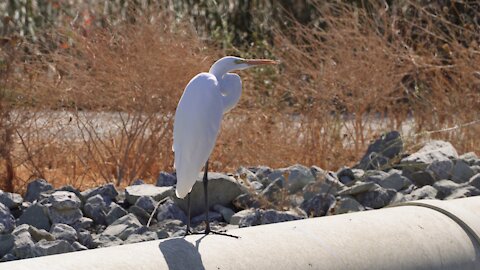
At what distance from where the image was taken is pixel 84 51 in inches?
288

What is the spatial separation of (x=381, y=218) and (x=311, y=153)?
128 inches

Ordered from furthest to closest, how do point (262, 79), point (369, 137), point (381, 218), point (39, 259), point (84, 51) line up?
1. point (262, 79)
2. point (369, 137)
3. point (84, 51)
4. point (381, 218)
5. point (39, 259)

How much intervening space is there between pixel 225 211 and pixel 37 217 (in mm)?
1038

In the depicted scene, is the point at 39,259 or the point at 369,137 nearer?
the point at 39,259

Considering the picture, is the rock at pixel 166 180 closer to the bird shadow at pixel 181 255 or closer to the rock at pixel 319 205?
the rock at pixel 319 205

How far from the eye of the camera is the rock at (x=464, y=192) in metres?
6.23

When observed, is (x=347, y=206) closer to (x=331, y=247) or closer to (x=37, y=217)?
(x=37, y=217)

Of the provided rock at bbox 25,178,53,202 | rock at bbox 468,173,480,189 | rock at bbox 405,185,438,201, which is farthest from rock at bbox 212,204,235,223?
rock at bbox 468,173,480,189

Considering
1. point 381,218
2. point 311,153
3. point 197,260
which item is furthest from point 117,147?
point 197,260

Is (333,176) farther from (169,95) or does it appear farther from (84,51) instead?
(84,51)

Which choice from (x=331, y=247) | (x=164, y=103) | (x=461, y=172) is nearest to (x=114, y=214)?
(x=164, y=103)

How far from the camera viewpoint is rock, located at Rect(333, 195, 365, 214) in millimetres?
5941

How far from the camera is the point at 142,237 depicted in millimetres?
5078

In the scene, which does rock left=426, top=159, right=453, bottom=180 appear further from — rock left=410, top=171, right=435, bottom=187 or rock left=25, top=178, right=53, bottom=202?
rock left=25, top=178, right=53, bottom=202
